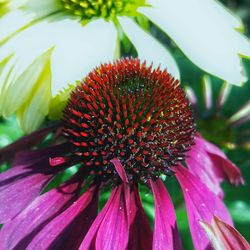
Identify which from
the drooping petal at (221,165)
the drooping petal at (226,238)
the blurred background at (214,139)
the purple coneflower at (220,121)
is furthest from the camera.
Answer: the purple coneflower at (220,121)

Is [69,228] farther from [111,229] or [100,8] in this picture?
[100,8]

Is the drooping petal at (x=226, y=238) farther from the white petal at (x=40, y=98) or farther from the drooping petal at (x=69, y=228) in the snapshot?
the white petal at (x=40, y=98)

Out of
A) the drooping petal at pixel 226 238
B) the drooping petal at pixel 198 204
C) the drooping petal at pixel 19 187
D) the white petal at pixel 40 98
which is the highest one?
the white petal at pixel 40 98

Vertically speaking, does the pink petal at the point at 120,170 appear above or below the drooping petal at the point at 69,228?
above

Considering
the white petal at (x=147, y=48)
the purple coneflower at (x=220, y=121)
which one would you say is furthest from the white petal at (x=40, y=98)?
the purple coneflower at (x=220, y=121)

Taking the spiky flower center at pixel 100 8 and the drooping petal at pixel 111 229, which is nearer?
the drooping petal at pixel 111 229

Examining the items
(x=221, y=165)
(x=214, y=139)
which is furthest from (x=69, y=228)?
(x=214, y=139)

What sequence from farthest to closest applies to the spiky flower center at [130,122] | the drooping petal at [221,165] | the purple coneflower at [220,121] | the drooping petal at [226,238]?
1. the purple coneflower at [220,121]
2. the drooping petal at [221,165]
3. the spiky flower center at [130,122]
4. the drooping petal at [226,238]

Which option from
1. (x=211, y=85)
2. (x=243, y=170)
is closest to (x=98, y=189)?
(x=243, y=170)
